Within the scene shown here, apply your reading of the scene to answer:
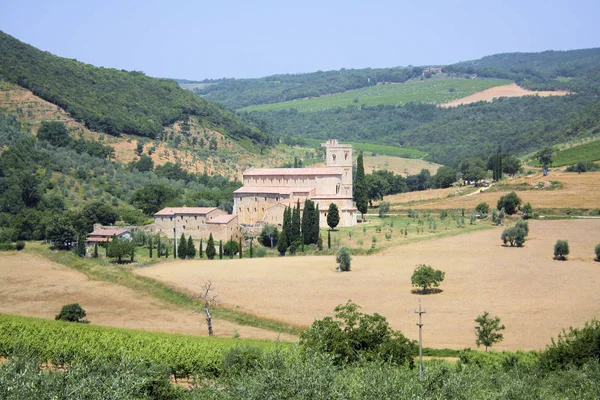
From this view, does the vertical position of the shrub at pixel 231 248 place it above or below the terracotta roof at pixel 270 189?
below

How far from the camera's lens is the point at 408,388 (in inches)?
961

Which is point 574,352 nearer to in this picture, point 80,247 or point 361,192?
point 80,247

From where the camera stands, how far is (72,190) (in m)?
88.0

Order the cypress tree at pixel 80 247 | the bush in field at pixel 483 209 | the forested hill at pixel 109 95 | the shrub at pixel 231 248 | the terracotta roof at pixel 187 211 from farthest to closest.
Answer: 1. the forested hill at pixel 109 95
2. the bush in field at pixel 483 209
3. the terracotta roof at pixel 187 211
4. the cypress tree at pixel 80 247
5. the shrub at pixel 231 248

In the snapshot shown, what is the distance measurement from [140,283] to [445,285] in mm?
18198

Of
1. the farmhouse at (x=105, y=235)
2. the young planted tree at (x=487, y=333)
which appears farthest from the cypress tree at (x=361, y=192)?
the young planted tree at (x=487, y=333)

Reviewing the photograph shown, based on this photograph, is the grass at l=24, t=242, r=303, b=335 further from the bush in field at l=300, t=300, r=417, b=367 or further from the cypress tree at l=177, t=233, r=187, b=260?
the bush in field at l=300, t=300, r=417, b=367

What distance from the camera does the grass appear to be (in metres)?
44.0

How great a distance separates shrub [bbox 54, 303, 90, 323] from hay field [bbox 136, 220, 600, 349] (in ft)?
26.6

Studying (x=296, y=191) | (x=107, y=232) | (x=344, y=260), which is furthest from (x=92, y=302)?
(x=296, y=191)

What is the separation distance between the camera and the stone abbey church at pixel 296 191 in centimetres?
7144

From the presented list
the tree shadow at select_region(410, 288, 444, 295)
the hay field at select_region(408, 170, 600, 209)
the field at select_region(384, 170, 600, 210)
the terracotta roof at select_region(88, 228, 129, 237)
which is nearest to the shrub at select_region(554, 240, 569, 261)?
the tree shadow at select_region(410, 288, 444, 295)

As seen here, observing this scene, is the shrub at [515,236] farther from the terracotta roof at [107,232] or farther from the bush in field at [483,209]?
the terracotta roof at [107,232]

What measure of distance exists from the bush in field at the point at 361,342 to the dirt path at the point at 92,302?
21.8 feet
